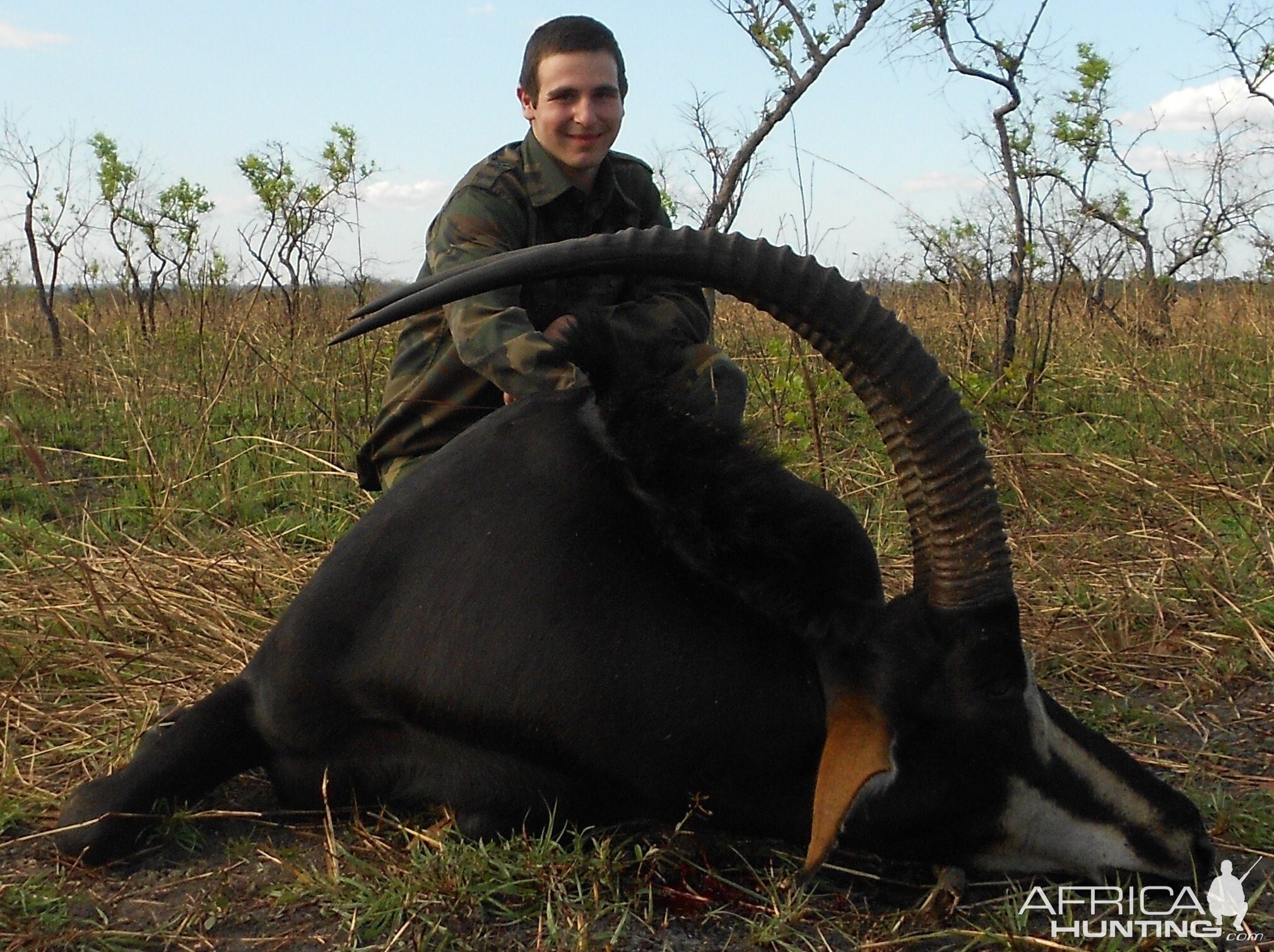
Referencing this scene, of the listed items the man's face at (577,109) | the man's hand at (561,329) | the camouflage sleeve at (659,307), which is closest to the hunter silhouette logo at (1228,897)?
the man's hand at (561,329)

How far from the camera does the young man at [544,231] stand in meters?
3.49

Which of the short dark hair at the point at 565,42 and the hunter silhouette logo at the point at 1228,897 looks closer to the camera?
the hunter silhouette logo at the point at 1228,897

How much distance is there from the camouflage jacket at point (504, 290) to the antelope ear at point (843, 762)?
1548mm

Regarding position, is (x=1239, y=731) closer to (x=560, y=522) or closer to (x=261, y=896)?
(x=560, y=522)

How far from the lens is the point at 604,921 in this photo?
216 centimetres

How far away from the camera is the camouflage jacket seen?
348 centimetres

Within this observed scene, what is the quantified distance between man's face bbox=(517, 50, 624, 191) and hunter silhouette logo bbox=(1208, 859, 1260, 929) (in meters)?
2.43

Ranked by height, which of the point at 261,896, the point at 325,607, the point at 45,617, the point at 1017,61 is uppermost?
the point at 1017,61

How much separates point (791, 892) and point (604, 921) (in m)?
0.33

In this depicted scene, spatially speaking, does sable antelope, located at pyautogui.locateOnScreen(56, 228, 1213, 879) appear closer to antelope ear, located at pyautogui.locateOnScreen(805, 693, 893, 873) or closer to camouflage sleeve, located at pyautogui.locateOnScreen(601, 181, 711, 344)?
antelope ear, located at pyautogui.locateOnScreen(805, 693, 893, 873)

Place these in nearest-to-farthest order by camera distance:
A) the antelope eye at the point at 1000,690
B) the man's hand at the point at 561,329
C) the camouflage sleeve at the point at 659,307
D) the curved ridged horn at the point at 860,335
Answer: the curved ridged horn at the point at 860,335 → the antelope eye at the point at 1000,690 → the man's hand at the point at 561,329 → the camouflage sleeve at the point at 659,307

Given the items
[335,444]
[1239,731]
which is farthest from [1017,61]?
[1239,731]

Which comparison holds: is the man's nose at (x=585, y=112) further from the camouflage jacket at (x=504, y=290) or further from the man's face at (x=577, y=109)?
the camouflage jacket at (x=504, y=290)

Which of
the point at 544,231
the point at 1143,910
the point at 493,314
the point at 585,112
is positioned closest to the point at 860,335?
the point at 1143,910
